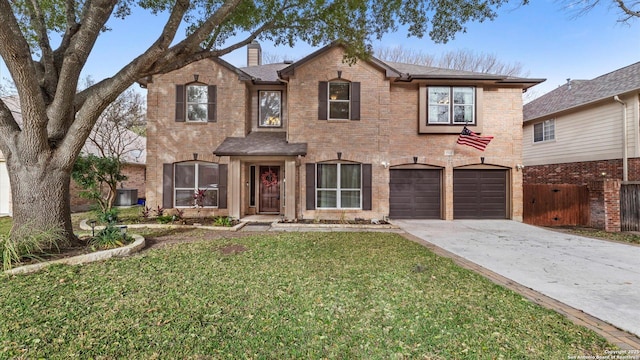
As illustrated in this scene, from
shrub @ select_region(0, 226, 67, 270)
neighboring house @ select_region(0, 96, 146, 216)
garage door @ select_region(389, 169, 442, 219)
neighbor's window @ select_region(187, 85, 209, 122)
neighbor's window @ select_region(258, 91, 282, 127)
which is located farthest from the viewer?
neighboring house @ select_region(0, 96, 146, 216)

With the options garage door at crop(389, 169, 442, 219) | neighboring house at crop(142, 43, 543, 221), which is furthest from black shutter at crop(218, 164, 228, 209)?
garage door at crop(389, 169, 442, 219)

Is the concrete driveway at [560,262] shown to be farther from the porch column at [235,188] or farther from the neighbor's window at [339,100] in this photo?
the porch column at [235,188]

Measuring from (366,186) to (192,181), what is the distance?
23.4ft

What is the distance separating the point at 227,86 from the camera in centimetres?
1070

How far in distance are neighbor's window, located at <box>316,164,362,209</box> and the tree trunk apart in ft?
24.2

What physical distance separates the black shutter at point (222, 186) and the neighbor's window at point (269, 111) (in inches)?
99.5

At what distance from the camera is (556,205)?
10289 mm

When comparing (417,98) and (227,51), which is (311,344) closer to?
(227,51)

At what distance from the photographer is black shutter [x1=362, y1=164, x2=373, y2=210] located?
10312 mm

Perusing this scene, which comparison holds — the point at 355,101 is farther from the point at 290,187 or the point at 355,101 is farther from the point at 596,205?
the point at 596,205

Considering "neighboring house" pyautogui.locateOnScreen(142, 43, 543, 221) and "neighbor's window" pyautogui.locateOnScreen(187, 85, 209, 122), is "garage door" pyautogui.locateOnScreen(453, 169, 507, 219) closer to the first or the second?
"neighboring house" pyautogui.locateOnScreen(142, 43, 543, 221)

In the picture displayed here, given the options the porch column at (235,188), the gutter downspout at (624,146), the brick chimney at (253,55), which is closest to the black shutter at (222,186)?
the porch column at (235,188)

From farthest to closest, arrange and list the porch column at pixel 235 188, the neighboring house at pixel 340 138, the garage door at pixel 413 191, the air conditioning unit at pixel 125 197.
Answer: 1. the air conditioning unit at pixel 125 197
2. the garage door at pixel 413 191
3. the neighboring house at pixel 340 138
4. the porch column at pixel 235 188

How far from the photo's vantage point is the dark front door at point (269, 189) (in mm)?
11500
